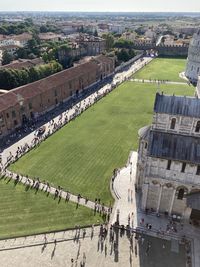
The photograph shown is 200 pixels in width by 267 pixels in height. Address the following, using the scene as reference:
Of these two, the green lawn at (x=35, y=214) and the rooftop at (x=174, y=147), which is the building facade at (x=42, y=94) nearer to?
the green lawn at (x=35, y=214)

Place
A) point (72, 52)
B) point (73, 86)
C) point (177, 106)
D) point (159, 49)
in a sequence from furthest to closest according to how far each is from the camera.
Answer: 1. point (159, 49)
2. point (72, 52)
3. point (73, 86)
4. point (177, 106)

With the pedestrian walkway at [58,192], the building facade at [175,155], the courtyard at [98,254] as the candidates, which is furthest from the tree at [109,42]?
the courtyard at [98,254]

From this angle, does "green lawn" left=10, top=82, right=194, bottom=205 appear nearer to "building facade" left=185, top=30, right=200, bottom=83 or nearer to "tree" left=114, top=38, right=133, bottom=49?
"building facade" left=185, top=30, right=200, bottom=83

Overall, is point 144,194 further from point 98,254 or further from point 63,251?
point 63,251

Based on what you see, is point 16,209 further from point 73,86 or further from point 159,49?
point 159,49

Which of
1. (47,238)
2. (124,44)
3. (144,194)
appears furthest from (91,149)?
(124,44)

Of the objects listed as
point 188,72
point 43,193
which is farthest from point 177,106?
point 188,72
